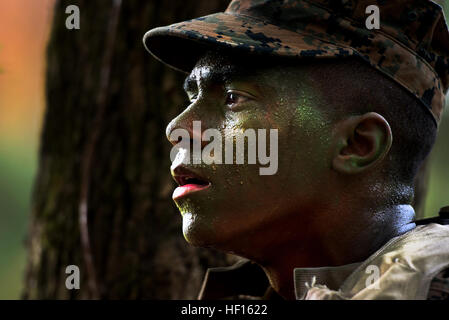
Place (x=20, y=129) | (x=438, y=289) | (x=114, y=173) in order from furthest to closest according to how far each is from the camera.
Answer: (x=20, y=129), (x=114, y=173), (x=438, y=289)

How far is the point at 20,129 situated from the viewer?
5016 millimetres

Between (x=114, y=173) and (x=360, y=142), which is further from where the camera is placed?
(x=114, y=173)

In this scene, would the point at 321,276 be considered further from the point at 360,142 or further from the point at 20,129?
the point at 20,129

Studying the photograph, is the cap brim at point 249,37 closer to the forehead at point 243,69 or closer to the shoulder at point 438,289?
the forehead at point 243,69

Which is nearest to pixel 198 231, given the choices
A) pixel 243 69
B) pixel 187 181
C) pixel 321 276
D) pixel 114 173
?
pixel 187 181

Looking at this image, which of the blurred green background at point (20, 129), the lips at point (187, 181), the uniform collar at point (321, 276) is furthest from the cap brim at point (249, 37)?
the blurred green background at point (20, 129)

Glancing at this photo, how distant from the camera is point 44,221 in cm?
302

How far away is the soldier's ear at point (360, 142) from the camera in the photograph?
1734mm

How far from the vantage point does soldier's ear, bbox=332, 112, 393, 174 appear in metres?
1.73

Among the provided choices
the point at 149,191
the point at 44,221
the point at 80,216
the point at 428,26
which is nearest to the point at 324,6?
the point at 428,26

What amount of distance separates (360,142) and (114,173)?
142cm

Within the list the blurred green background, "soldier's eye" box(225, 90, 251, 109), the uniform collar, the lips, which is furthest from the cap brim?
the blurred green background

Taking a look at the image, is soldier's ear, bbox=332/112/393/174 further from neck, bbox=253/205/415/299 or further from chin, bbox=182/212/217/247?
chin, bbox=182/212/217/247
